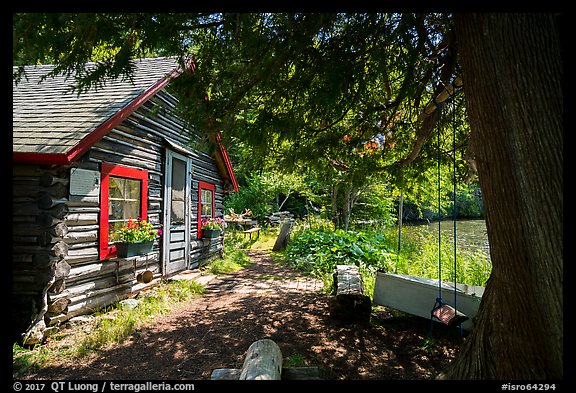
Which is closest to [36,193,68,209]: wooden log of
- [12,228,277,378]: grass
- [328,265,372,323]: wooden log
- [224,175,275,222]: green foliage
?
[12,228,277,378]: grass

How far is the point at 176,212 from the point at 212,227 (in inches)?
73.6

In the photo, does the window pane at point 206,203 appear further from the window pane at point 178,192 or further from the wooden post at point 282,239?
the wooden post at point 282,239

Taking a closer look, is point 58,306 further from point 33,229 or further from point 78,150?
point 78,150

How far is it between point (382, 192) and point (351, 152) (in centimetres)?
1110

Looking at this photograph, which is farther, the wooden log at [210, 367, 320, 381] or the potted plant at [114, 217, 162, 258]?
the potted plant at [114, 217, 162, 258]

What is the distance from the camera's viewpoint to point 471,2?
6.53ft

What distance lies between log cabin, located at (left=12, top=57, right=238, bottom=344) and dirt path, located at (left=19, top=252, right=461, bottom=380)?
112 centimetres

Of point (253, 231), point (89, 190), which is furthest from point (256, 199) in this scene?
point (89, 190)

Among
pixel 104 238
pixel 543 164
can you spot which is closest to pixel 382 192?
pixel 104 238

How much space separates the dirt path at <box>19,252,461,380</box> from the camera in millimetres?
3471

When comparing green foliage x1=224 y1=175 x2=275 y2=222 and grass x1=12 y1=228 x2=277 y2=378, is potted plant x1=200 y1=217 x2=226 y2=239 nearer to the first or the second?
grass x1=12 y1=228 x2=277 y2=378

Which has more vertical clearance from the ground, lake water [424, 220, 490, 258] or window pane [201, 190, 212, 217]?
window pane [201, 190, 212, 217]

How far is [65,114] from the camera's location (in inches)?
212

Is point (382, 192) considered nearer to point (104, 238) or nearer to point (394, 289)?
point (394, 289)
